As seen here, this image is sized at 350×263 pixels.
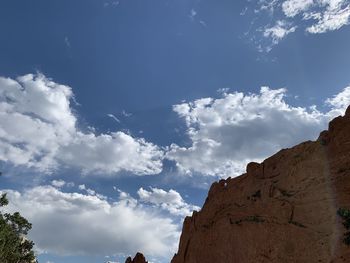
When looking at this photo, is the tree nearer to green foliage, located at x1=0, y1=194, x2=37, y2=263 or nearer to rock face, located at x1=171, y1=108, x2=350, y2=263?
green foliage, located at x1=0, y1=194, x2=37, y2=263

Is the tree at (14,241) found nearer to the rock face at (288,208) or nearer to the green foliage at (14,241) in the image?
the green foliage at (14,241)

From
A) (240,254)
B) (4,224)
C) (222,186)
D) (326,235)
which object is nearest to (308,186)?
(326,235)

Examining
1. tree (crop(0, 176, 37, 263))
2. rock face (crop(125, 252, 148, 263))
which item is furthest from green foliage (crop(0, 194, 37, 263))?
rock face (crop(125, 252, 148, 263))

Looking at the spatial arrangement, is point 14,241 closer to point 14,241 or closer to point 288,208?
point 14,241

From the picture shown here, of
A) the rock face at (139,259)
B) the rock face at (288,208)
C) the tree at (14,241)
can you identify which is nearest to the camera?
the rock face at (288,208)

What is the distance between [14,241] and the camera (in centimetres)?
6750

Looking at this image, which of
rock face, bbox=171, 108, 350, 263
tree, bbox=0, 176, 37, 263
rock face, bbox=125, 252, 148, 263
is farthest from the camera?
rock face, bbox=125, 252, 148, 263

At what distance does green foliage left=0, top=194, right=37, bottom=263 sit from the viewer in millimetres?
60237

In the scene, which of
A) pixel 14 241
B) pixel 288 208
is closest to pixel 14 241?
pixel 14 241

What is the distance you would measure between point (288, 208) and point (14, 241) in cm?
4487

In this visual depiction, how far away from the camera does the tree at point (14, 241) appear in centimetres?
6019

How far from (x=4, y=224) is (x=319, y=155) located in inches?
1734

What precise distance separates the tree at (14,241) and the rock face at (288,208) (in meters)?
28.1

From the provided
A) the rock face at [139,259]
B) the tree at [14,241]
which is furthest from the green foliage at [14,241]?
the rock face at [139,259]
